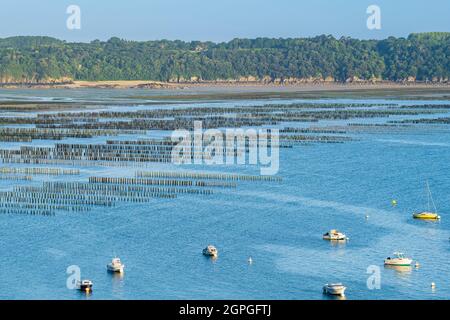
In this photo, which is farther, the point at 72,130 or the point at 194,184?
the point at 72,130

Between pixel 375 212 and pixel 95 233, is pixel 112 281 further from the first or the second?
pixel 375 212

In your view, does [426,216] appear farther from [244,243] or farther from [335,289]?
[335,289]

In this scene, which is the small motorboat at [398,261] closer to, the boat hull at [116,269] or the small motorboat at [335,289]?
the small motorboat at [335,289]

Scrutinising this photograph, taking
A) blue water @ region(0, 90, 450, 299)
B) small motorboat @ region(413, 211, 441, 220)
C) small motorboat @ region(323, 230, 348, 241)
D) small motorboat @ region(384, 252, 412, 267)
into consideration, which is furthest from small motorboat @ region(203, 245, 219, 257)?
small motorboat @ region(413, 211, 441, 220)

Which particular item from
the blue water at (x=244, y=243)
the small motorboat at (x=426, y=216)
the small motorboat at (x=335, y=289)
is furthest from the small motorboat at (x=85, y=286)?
the small motorboat at (x=426, y=216)

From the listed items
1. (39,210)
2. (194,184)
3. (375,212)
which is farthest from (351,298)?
(194,184)
